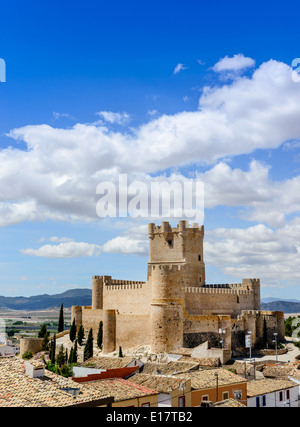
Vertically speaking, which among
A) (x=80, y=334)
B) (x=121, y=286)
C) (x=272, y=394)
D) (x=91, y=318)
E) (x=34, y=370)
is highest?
(x=121, y=286)

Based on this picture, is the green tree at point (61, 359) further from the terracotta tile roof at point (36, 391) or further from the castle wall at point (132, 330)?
the terracotta tile roof at point (36, 391)

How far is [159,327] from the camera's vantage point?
39781 mm

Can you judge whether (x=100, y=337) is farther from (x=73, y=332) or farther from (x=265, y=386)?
(x=265, y=386)

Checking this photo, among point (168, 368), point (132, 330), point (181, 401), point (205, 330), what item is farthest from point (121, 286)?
point (181, 401)

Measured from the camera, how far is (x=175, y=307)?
40.1 metres

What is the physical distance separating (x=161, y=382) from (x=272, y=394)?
659 centimetres

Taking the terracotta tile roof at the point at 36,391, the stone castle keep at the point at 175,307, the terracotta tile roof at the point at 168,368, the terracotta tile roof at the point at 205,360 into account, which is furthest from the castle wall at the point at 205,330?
the terracotta tile roof at the point at 36,391

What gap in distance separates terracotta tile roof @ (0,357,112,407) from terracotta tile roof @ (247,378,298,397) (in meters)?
10.6

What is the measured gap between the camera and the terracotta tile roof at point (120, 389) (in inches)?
794

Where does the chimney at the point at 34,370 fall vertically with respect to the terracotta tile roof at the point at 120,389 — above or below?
above

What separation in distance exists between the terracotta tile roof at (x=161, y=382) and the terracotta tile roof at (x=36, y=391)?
4.62 metres

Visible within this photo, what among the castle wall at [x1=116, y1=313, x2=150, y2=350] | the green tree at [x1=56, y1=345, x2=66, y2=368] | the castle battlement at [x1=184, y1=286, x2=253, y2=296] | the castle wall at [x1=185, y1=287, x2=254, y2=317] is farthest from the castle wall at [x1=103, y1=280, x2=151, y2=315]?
the green tree at [x1=56, y1=345, x2=66, y2=368]

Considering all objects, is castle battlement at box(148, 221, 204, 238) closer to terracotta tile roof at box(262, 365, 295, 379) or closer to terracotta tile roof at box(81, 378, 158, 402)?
terracotta tile roof at box(262, 365, 295, 379)
